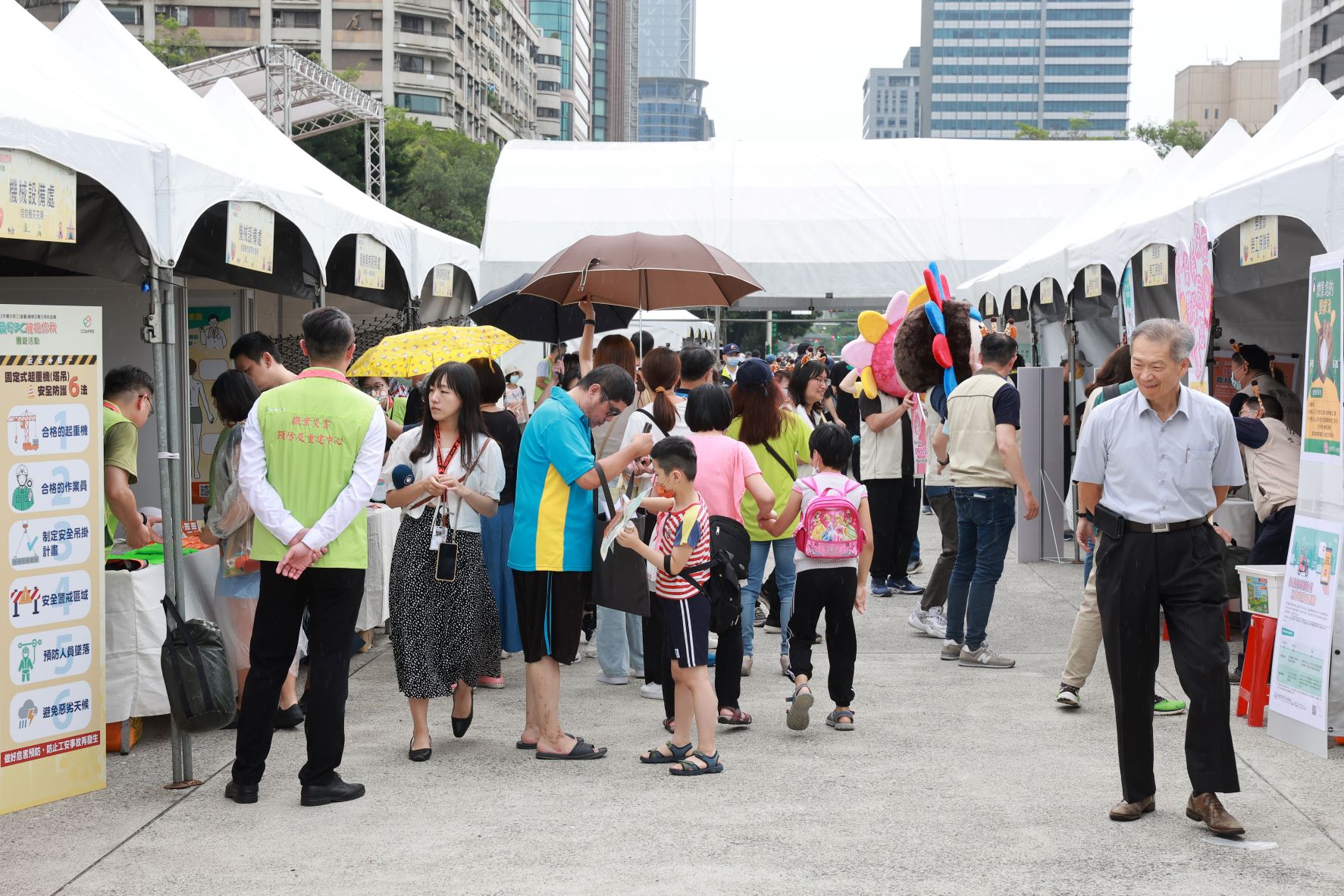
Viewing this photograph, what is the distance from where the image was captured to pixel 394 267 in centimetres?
1117

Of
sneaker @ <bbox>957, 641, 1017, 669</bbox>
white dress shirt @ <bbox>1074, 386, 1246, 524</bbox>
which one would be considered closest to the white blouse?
white dress shirt @ <bbox>1074, 386, 1246, 524</bbox>

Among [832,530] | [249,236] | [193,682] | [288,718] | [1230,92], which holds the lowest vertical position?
[288,718]

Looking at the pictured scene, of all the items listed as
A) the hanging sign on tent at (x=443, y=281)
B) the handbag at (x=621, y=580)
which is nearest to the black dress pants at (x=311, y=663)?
the handbag at (x=621, y=580)

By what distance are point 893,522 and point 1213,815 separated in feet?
16.4

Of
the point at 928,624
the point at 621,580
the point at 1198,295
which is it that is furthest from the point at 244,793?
the point at 1198,295

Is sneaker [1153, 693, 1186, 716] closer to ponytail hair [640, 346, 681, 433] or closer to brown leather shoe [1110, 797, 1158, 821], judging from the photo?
brown leather shoe [1110, 797, 1158, 821]

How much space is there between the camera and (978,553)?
7.15 meters

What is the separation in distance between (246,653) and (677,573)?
2236mm

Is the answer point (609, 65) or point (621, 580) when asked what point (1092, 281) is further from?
point (609, 65)

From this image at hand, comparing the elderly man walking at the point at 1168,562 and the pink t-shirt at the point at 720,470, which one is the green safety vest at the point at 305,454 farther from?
the elderly man walking at the point at 1168,562

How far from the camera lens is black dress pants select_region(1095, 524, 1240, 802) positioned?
4.33m

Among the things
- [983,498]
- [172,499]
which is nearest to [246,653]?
[172,499]

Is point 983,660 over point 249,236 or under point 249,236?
under

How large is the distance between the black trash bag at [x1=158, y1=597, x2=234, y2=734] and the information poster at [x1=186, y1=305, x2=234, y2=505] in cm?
546
